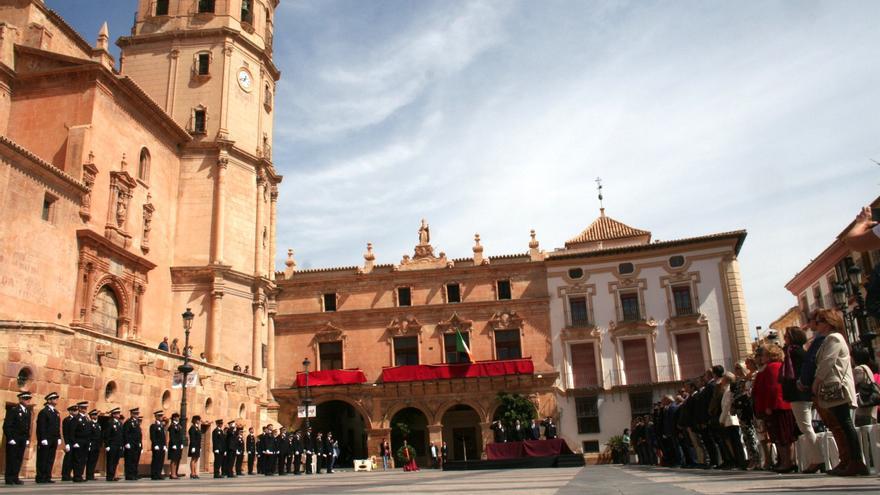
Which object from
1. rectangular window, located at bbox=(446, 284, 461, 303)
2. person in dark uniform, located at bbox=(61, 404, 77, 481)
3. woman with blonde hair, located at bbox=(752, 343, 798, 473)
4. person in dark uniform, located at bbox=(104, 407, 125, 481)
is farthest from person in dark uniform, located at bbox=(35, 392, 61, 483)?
rectangular window, located at bbox=(446, 284, 461, 303)

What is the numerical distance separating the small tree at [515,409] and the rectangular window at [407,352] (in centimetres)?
558

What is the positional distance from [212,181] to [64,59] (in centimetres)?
767

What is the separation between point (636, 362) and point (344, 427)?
17.0 m

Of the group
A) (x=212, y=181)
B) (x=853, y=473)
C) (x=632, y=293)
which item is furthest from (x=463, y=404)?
(x=853, y=473)

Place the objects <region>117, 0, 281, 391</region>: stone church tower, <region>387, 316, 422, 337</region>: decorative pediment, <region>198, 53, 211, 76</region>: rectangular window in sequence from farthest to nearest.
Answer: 1. <region>387, 316, 422, 337</region>: decorative pediment
2. <region>198, 53, 211, 76</region>: rectangular window
3. <region>117, 0, 281, 391</region>: stone church tower

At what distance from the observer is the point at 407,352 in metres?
37.6

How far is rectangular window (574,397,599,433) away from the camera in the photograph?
Answer: 34.9 m

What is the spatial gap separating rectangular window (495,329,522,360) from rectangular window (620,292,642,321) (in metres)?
5.63

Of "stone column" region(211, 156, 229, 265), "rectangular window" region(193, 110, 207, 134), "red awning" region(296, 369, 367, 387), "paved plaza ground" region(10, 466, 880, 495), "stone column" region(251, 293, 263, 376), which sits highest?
"rectangular window" region(193, 110, 207, 134)

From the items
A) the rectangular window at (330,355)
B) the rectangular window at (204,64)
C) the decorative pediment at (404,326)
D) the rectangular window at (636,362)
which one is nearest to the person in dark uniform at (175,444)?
the rectangular window at (204,64)

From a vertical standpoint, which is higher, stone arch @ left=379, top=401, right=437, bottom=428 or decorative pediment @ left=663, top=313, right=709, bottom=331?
decorative pediment @ left=663, top=313, right=709, bottom=331

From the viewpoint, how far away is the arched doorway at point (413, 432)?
119 ft

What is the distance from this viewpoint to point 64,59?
23.9 m

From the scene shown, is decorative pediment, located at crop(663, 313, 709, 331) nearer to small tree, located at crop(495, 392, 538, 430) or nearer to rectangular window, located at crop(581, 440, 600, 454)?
rectangular window, located at crop(581, 440, 600, 454)
